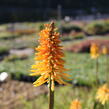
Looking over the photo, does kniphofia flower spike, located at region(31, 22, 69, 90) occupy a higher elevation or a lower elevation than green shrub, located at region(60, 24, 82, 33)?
higher

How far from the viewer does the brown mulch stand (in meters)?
5.77

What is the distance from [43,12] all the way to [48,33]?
35.3 metres

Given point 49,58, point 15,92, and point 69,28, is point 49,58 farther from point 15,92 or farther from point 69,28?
point 69,28

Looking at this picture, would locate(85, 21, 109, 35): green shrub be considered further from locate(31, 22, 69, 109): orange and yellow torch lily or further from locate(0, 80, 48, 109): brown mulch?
locate(31, 22, 69, 109): orange and yellow torch lily

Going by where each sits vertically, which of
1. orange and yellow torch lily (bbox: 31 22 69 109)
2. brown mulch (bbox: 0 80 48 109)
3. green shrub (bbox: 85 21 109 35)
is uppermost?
orange and yellow torch lily (bbox: 31 22 69 109)

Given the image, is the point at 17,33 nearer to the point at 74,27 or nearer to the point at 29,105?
the point at 74,27

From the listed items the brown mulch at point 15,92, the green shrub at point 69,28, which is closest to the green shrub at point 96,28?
the green shrub at point 69,28

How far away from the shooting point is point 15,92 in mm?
6660

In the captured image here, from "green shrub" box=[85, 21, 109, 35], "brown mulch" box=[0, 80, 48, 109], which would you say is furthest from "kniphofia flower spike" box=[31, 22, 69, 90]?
"green shrub" box=[85, 21, 109, 35]

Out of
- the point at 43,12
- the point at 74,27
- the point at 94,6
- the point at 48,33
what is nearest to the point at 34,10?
the point at 43,12

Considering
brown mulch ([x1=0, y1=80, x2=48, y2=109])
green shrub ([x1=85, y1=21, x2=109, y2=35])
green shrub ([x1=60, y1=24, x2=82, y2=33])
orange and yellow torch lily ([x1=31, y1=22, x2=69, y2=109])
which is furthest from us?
green shrub ([x1=85, y1=21, x2=109, y2=35])

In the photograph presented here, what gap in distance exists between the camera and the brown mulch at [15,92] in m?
5.77

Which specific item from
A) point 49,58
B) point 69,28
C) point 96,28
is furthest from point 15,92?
point 96,28

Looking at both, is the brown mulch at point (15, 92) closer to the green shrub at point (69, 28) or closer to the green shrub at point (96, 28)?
the green shrub at point (69, 28)
